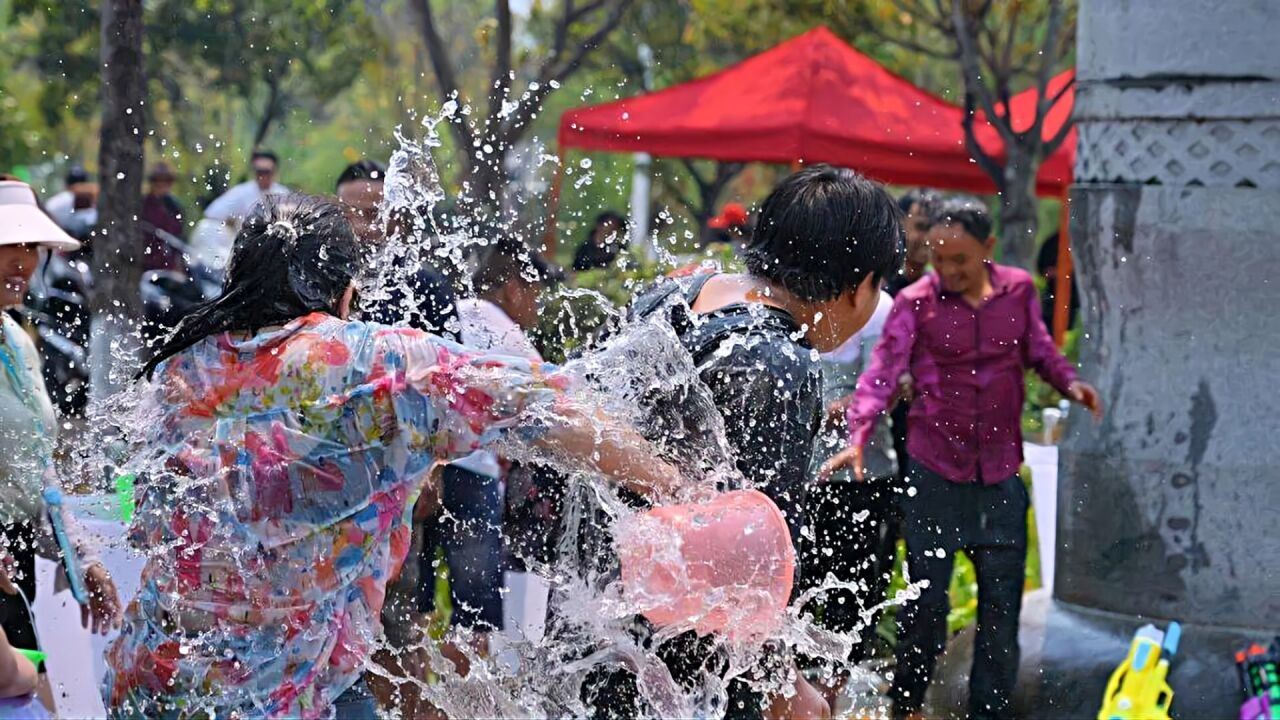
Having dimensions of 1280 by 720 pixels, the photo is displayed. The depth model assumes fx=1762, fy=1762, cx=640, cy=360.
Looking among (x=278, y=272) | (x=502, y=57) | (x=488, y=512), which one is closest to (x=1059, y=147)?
(x=502, y=57)

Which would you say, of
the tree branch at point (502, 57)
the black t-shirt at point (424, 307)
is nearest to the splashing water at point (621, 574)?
the black t-shirt at point (424, 307)

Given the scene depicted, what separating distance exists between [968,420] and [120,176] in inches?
166

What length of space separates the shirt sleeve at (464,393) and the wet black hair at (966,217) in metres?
3.81

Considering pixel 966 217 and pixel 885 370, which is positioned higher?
pixel 966 217

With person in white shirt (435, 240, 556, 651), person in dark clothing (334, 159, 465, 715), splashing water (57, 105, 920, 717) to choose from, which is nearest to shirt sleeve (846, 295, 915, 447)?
person in white shirt (435, 240, 556, 651)

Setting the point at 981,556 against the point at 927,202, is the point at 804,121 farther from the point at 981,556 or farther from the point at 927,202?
the point at 981,556

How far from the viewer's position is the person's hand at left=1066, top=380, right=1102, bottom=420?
6.14 metres

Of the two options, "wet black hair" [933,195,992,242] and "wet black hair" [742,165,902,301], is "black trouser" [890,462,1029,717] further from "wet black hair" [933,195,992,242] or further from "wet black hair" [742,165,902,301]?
"wet black hair" [742,165,902,301]

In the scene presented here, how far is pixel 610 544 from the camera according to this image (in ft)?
11.2

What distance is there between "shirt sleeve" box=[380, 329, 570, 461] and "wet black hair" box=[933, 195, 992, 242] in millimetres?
3809

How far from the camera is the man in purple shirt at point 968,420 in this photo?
632cm

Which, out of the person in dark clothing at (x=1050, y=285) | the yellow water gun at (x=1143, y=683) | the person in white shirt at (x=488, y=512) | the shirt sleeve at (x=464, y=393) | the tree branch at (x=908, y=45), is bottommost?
the person in dark clothing at (x=1050, y=285)

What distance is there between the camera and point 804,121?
1266cm

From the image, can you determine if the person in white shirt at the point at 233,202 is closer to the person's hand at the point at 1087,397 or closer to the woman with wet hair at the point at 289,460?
the person's hand at the point at 1087,397
